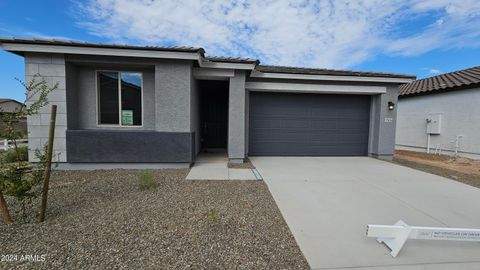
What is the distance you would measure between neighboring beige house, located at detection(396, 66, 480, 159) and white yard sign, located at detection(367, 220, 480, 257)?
9428 millimetres

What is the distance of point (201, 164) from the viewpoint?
273 inches

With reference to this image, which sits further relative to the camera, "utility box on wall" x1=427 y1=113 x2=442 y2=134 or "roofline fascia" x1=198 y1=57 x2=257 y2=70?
"utility box on wall" x1=427 y1=113 x2=442 y2=134


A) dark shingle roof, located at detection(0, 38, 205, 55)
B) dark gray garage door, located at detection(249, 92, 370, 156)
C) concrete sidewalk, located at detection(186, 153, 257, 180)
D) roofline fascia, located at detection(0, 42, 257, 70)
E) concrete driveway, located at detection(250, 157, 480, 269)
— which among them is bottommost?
concrete driveway, located at detection(250, 157, 480, 269)

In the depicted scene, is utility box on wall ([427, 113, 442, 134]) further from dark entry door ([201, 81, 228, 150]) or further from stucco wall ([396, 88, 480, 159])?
dark entry door ([201, 81, 228, 150])

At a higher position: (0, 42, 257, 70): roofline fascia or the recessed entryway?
(0, 42, 257, 70): roofline fascia

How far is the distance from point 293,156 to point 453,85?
8.01 metres

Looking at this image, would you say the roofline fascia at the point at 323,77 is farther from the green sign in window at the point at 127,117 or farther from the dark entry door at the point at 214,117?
the green sign in window at the point at 127,117

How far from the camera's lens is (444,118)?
10.0 meters

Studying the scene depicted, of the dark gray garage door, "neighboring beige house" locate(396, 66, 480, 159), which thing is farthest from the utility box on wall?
the dark gray garage door

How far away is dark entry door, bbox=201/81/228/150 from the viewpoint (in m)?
10.0

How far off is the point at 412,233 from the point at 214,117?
8659mm

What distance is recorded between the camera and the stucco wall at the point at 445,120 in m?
8.84

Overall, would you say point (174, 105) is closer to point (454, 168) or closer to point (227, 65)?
point (227, 65)

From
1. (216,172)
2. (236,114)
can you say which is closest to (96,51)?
(236,114)
